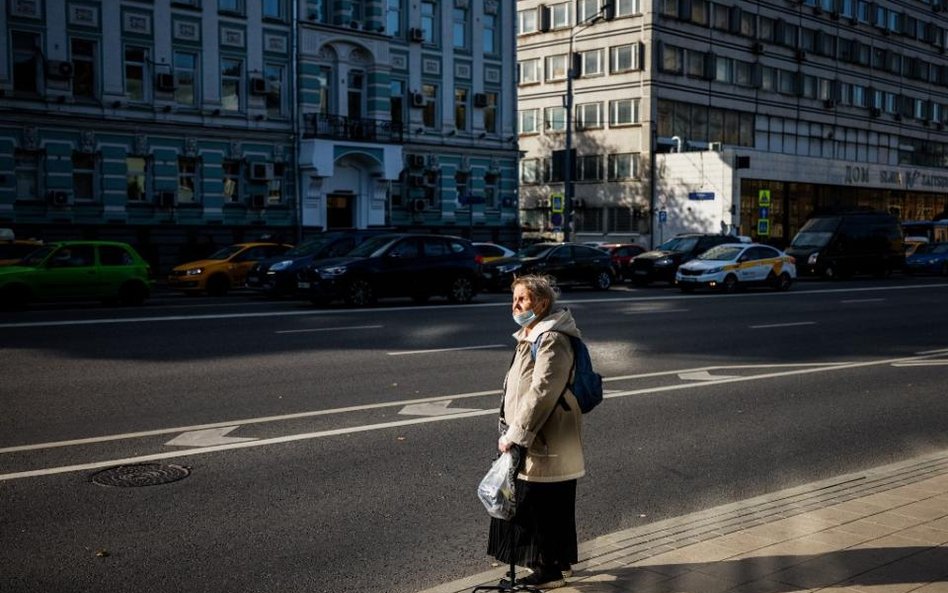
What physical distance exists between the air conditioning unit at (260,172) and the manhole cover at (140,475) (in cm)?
3278

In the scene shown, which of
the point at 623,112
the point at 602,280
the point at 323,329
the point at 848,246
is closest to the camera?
the point at 323,329

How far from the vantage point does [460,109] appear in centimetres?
4800

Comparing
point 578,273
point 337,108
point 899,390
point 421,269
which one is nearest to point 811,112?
point 337,108

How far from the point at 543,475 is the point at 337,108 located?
128ft

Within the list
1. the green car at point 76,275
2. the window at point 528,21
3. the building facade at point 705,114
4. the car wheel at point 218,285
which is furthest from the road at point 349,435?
the window at point 528,21

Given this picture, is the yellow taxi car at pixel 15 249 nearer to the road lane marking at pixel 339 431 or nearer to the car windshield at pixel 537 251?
the car windshield at pixel 537 251

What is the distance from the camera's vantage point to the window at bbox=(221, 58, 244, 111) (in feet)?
128

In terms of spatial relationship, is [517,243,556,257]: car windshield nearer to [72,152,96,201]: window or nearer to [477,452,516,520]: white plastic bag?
[72,152,96,201]: window

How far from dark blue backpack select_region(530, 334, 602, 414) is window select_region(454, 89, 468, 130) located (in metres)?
43.3

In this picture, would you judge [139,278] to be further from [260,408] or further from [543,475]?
[543,475]

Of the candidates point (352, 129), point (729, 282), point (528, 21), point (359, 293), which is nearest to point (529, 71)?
point (528, 21)

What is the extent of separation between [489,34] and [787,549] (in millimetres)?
45495

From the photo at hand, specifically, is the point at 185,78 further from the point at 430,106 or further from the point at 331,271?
the point at 331,271

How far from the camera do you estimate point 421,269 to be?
78.2 feet
